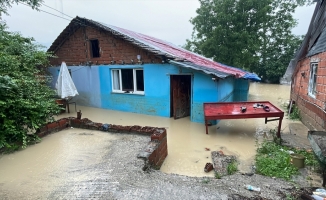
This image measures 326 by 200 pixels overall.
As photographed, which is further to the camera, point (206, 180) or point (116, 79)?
point (116, 79)

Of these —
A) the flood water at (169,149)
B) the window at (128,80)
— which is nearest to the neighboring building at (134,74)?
the window at (128,80)

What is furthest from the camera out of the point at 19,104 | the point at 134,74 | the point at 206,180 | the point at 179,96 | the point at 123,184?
the point at 134,74

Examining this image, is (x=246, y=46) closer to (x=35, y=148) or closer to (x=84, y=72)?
(x=84, y=72)

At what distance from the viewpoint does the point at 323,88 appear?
546 centimetres

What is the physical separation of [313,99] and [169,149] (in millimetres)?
5343

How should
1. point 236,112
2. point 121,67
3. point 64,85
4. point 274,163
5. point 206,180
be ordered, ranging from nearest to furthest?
point 206,180, point 274,163, point 236,112, point 64,85, point 121,67

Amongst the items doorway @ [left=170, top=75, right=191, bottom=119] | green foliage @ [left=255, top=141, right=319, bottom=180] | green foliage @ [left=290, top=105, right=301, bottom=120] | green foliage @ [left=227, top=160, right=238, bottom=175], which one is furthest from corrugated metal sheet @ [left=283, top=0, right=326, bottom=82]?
doorway @ [left=170, top=75, right=191, bottom=119]

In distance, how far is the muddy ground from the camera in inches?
96.7

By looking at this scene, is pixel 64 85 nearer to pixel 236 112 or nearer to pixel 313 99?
pixel 236 112

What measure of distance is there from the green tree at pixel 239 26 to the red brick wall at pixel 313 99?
8293 millimetres

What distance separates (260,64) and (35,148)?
2806cm

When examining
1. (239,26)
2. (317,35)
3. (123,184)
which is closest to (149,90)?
(123,184)

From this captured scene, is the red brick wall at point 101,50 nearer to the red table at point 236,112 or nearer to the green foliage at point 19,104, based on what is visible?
the red table at point 236,112

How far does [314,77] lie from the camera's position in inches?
264
